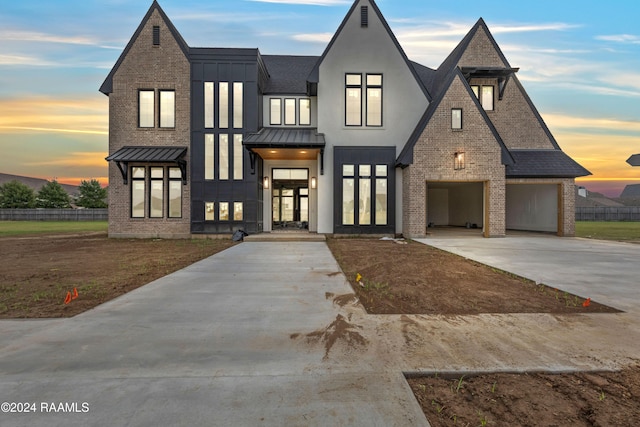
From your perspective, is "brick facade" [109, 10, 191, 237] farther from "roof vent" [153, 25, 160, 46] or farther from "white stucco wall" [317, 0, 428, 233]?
"white stucco wall" [317, 0, 428, 233]

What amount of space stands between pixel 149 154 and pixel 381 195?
12459 mm

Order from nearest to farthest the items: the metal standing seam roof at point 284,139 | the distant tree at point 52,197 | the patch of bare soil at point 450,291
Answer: the patch of bare soil at point 450,291 → the metal standing seam roof at point 284,139 → the distant tree at point 52,197

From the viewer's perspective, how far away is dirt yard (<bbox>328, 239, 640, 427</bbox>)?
7.67 feet

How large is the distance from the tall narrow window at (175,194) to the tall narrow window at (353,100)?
32.1 feet

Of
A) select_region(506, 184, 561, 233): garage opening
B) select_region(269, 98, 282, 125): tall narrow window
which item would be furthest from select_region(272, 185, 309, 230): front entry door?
select_region(506, 184, 561, 233): garage opening

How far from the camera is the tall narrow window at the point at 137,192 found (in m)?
16.8

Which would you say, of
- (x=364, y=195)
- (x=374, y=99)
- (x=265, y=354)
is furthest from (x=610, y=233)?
(x=265, y=354)

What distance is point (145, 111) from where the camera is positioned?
1678cm

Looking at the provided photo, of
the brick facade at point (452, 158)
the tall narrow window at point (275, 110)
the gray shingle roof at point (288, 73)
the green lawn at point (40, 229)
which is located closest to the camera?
the brick facade at point (452, 158)

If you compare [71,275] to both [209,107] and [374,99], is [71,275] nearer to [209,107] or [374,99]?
[209,107]

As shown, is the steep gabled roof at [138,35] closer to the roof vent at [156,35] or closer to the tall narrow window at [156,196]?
the roof vent at [156,35]

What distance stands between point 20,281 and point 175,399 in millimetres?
6857

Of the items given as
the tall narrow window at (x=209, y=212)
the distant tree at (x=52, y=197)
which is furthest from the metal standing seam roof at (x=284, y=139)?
the distant tree at (x=52, y=197)

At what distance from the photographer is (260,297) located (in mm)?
5387
